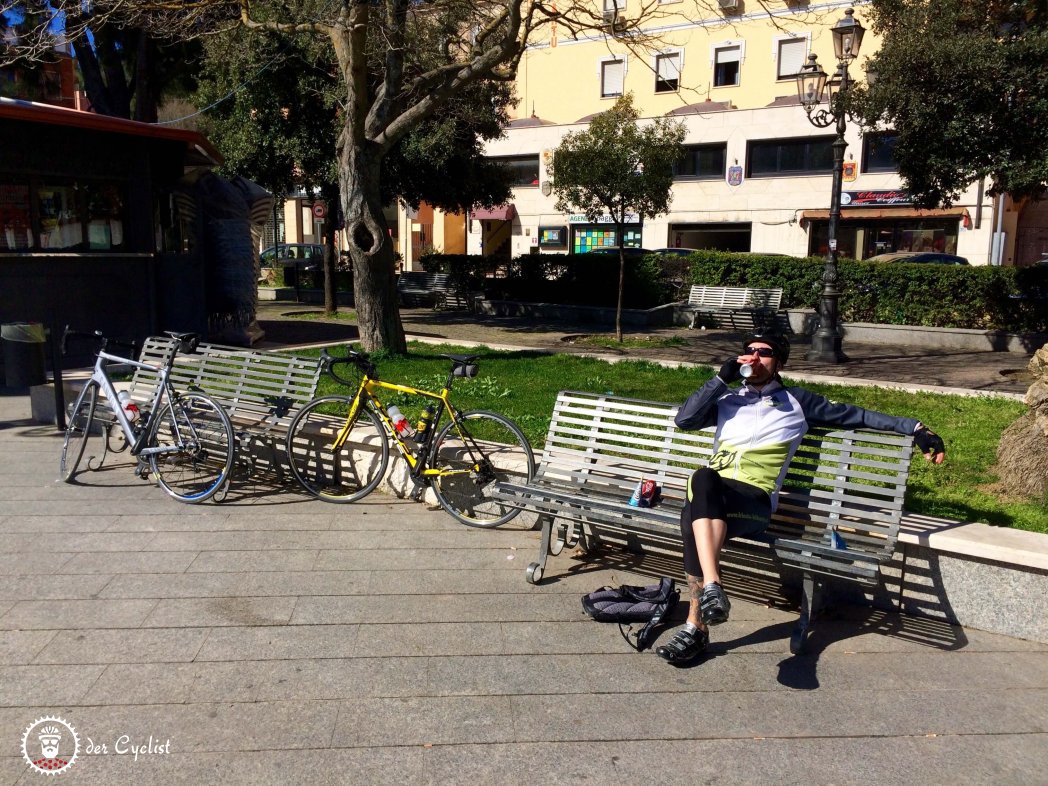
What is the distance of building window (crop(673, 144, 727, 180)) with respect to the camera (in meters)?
35.8

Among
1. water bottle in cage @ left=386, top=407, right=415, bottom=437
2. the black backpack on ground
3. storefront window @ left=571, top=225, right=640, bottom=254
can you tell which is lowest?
the black backpack on ground

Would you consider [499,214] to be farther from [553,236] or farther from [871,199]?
[871,199]

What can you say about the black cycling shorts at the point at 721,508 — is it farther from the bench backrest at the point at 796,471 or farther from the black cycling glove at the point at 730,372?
the black cycling glove at the point at 730,372

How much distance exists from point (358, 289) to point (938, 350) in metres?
10.3

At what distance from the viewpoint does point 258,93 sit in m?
18.2

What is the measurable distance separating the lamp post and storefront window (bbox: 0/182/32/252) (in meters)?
10.2

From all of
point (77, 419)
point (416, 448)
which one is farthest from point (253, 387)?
point (416, 448)

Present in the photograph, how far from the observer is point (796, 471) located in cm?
446

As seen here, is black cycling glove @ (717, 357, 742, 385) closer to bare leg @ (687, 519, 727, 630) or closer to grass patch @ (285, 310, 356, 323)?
bare leg @ (687, 519, 727, 630)

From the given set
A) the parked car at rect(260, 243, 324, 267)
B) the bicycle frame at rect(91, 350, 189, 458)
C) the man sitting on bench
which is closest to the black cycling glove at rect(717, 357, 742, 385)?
the man sitting on bench

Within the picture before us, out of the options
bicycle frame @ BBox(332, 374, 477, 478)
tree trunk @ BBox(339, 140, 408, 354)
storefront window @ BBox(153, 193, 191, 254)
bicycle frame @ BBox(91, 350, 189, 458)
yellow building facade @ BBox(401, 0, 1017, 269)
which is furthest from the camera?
yellow building facade @ BBox(401, 0, 1017, 269)

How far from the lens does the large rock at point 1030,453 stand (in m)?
5.52

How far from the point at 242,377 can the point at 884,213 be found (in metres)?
30.7

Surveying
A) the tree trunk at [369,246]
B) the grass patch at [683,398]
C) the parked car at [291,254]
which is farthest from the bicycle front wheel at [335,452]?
the parked car at [291,254]
